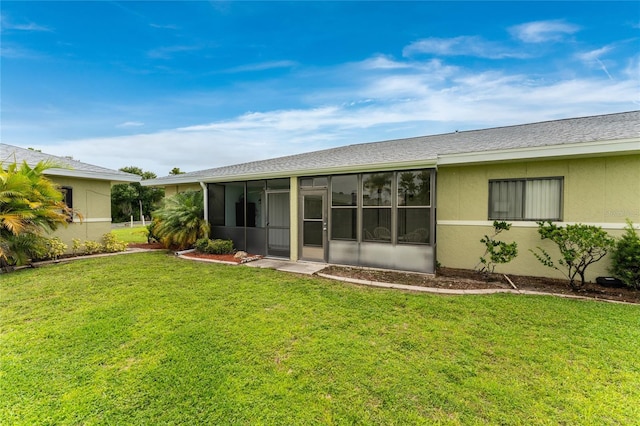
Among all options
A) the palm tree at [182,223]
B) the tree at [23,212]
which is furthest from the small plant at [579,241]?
the tree at [23,212]

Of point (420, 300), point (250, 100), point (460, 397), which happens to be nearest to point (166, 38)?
point (250, 100)

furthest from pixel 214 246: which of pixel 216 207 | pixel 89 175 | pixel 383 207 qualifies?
pixel 383 207

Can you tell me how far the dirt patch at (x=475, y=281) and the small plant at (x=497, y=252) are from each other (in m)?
0.36

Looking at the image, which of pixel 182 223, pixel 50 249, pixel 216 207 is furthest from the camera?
pixel 216 207

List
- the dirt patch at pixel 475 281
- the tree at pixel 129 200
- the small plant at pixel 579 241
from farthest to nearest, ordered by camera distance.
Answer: the tree at pixel 129 200 → the dirt patch at pixel 475 281 → the small plant at pixel 579 241

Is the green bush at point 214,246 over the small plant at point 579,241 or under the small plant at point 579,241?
under

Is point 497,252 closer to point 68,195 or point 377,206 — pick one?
point 377,206

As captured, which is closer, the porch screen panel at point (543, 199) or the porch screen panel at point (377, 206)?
the porch screen panel at point (543, 199)

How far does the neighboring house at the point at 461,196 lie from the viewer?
581 centimetres

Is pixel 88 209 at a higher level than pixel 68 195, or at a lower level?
lower

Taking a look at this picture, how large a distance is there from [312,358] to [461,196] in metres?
6.15

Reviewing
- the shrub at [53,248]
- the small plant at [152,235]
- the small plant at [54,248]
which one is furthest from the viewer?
the small plant at [152,235]

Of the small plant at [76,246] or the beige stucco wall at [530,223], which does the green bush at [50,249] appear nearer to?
the small plant at [76,246]

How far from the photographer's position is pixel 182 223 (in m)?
9.70
